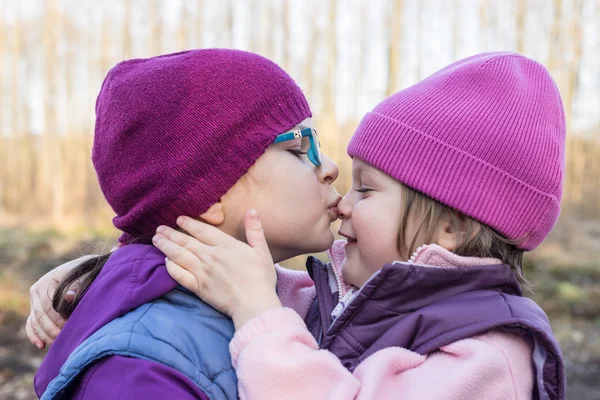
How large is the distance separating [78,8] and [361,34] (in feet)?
36.2

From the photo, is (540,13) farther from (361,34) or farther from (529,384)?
(529,384)

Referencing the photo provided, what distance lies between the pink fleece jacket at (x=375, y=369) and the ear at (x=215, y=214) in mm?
443

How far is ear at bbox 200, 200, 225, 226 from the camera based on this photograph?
1746 millimetres

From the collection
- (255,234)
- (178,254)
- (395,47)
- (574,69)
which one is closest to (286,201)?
(255,234)

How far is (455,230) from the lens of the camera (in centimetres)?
173

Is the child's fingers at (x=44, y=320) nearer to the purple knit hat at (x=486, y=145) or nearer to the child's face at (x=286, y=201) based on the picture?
the child's face at (x=286, y=201)

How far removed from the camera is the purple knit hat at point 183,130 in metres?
1.68

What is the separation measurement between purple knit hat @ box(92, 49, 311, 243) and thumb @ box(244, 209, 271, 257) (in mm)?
126

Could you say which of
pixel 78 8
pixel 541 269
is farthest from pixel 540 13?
pixel 78 8

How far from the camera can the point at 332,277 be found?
196 centimetres

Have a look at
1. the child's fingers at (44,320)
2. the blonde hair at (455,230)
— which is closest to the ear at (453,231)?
the blonde hair at (455,230)

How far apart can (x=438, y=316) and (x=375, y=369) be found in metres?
0.24

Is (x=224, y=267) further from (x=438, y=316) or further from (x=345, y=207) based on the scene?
(x=438, y=316)

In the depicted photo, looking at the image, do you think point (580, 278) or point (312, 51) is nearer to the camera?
point (580, 278)
